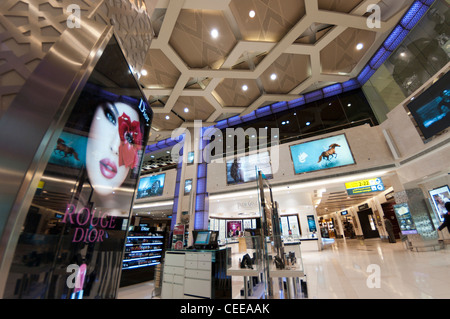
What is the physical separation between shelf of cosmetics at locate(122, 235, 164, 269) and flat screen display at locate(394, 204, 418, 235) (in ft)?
30.5

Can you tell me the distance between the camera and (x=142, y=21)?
198 centimetres

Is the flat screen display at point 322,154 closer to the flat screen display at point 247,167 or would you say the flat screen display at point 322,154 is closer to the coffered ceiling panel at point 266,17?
the flat screen display at point 247,167

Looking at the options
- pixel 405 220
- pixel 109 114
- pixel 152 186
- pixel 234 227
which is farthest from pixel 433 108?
pixel 152 186

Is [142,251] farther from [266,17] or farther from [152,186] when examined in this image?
[152,186]

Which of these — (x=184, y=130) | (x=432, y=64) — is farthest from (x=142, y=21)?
(x=184, y=130)

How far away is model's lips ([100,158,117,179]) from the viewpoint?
1.02 m

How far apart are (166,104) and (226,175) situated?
5.28 m

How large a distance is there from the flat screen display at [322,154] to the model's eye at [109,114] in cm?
968

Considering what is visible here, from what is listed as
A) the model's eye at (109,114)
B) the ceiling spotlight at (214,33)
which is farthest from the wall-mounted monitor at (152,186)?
the model's eye at (109,114)

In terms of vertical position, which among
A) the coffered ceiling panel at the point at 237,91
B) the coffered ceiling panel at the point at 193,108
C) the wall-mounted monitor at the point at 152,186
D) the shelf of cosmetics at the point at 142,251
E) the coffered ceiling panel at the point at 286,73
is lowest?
the shelf of cosmetics at the point at 142,251

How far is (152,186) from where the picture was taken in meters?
14.2

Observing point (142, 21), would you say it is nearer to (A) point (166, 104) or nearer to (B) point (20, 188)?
(B) point (20, 188)

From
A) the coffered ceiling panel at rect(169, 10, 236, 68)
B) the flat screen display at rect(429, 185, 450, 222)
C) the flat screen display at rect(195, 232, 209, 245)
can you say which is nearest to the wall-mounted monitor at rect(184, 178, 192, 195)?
the coffered ceiling panel at rect(169, 10, 236, 68)

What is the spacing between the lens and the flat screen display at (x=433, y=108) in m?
6.04
